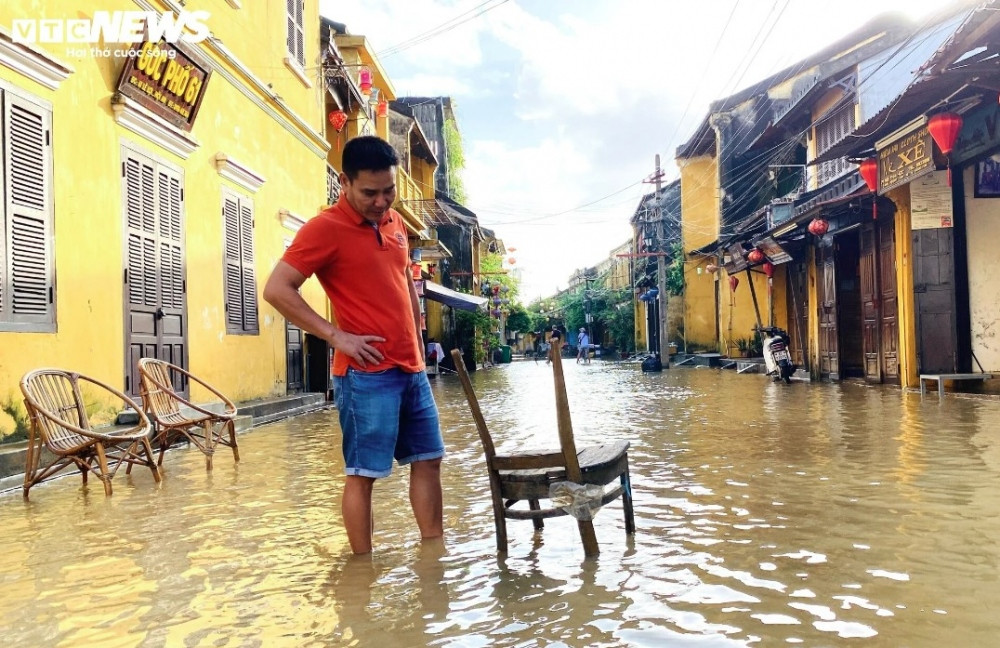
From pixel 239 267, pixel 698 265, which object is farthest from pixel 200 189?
pixel 698 265

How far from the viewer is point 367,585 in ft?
10.0

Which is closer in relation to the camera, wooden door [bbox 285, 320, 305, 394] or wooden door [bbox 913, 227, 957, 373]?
wooden door [bbox 913, 227, 957, 373]

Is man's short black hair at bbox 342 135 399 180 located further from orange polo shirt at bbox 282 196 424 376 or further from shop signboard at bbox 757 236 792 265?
shop signboard at bbox 757 236 792 265

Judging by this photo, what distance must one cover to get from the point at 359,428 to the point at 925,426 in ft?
21.1

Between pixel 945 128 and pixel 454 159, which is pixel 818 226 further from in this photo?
pixel 454 159

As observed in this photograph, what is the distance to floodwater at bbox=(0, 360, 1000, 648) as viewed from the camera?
2557 millimetres

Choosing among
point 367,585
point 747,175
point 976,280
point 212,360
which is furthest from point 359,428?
point 747,175

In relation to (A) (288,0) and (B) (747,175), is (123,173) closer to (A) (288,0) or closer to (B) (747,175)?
(A) (288,0)

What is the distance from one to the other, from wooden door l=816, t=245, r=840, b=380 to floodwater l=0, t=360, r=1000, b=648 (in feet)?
32.2

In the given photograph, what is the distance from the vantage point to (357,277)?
130 inches

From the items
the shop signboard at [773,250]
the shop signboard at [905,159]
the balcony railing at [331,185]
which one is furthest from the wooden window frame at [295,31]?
the shop signboard at [773,250]

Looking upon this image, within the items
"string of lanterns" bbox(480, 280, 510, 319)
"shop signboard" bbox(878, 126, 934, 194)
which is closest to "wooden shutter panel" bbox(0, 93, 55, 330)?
"shop signboard" bbox(878, 126, 934, 194)

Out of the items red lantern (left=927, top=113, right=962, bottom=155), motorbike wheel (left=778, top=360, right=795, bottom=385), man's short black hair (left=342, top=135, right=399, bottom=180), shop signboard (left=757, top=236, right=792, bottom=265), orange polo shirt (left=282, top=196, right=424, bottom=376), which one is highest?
red lantern (left=927, top=113, right=962, bottom=155)

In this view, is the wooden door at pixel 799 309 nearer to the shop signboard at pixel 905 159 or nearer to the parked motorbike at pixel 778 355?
the parked motorbike at pixel 778 355
